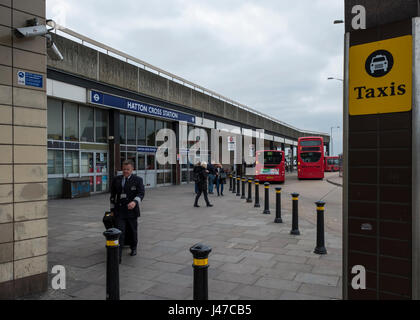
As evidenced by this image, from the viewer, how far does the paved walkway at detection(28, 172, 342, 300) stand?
4105 millimetres

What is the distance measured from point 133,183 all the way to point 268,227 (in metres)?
3.77

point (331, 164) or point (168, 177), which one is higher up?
point (331, 164)

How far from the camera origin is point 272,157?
25.1 meters

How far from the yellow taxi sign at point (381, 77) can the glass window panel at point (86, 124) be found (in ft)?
47.0

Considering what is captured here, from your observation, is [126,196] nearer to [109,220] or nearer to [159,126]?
[109,220]

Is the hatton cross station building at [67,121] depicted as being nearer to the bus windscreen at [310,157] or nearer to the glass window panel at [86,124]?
the glass window panel at [86,124]

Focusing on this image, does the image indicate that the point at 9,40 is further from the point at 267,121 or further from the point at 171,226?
the point at 267,121

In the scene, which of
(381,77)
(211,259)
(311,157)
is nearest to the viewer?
(381,77)

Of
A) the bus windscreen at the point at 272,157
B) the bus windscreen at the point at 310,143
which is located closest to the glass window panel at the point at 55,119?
the bus windscreen at the point at 272,157

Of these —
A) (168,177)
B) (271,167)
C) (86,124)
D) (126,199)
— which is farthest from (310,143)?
(126,199)

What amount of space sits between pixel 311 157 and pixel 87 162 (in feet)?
59.3

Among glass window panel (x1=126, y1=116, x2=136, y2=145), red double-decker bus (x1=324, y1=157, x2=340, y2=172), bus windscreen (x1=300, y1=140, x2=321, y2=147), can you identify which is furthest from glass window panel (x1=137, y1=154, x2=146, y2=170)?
red double-decker bus (x1=324, y1=157, x2=340, y2=172)

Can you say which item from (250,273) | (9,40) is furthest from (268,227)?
(9,40)

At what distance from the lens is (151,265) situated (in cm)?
513
